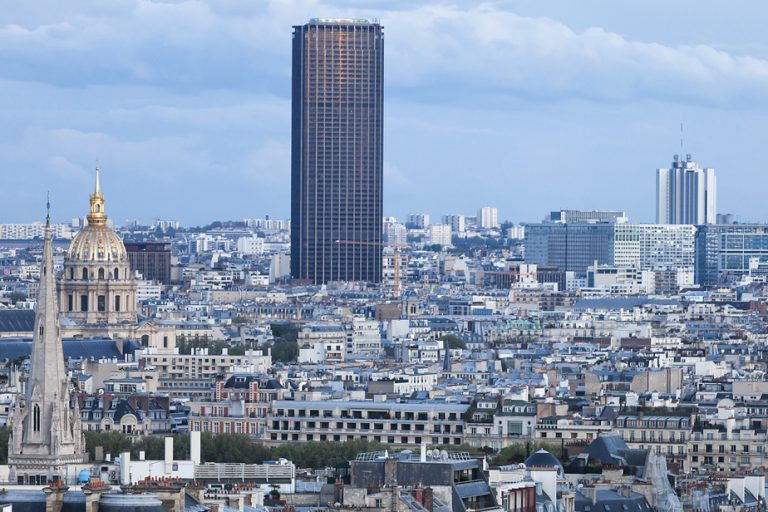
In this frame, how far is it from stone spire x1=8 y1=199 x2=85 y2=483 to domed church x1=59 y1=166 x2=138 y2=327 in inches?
3826

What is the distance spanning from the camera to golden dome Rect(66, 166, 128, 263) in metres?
161

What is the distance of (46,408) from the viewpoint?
58312 mm

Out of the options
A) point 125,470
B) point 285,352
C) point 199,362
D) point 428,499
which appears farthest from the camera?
point 285,352

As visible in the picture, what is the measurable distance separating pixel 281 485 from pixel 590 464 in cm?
1075

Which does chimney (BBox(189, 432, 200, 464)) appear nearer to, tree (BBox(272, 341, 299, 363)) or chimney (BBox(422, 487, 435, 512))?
chimney (BBox(422, 487, 435, 512))

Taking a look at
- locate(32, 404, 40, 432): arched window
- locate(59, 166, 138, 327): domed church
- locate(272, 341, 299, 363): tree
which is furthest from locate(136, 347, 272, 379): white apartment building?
locate(32, 404, 40, 432): arched window

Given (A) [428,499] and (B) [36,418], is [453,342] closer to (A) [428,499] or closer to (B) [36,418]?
(B) [36,418]

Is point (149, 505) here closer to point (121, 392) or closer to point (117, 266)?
point (121, 392)

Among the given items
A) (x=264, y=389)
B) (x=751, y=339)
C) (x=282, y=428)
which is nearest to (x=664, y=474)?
(x=282, y=428)

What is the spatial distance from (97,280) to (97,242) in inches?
109

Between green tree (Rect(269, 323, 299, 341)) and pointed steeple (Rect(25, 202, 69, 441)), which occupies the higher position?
pointed steeple (Rect(25, 202, 69, 441))

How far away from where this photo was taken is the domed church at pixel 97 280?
6216 inches

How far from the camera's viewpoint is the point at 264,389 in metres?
97.4

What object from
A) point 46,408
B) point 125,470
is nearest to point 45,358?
point 46,408
